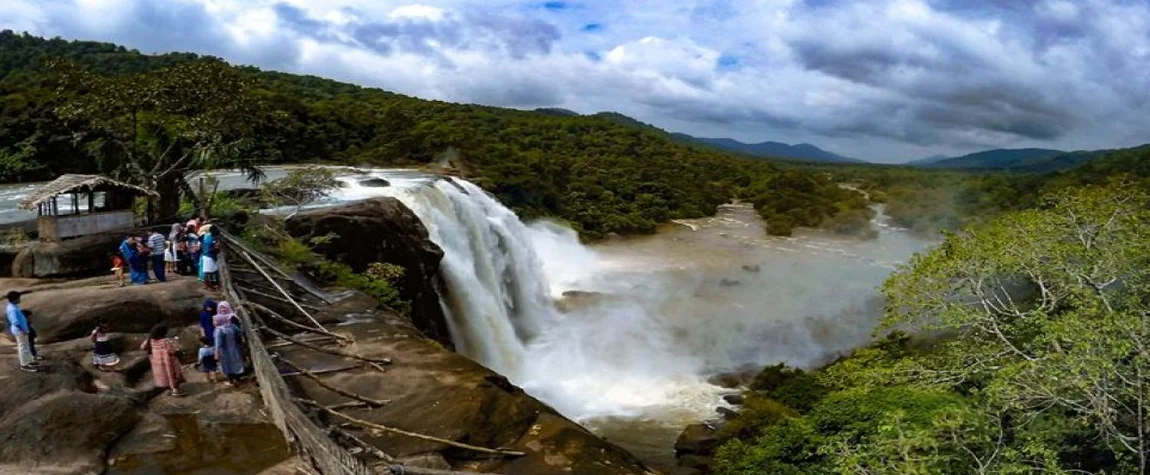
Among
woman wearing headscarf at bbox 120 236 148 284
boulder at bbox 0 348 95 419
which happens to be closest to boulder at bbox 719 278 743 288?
woman wearing headscarf at bbox 120 236 148 284

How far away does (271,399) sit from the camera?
399 inches

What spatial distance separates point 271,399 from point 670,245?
36059mm

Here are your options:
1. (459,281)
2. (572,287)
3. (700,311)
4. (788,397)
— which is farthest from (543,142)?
(788,397)

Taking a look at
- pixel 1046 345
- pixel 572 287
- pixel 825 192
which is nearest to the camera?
pixel 1046 345

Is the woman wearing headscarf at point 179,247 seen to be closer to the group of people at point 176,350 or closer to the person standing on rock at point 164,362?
the group of people at point 176,350

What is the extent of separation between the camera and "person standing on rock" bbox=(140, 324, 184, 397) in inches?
420

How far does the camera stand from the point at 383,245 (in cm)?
2066

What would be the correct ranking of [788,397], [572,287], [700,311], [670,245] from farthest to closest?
[670,245], [572,287], [700,311], [788,397]

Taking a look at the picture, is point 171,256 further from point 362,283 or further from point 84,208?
point 362,283

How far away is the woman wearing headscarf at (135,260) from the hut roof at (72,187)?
184cm

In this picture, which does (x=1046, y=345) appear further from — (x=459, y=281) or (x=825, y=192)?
(x=825, y=192)

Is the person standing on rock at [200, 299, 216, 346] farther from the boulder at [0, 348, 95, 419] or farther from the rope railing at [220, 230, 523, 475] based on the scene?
the boulder at [0, 348, 95, 419]

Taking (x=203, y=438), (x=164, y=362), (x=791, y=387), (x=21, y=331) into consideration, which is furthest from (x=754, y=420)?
(x=21, y=331)

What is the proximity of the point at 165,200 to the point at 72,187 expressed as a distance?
3.64 metres
